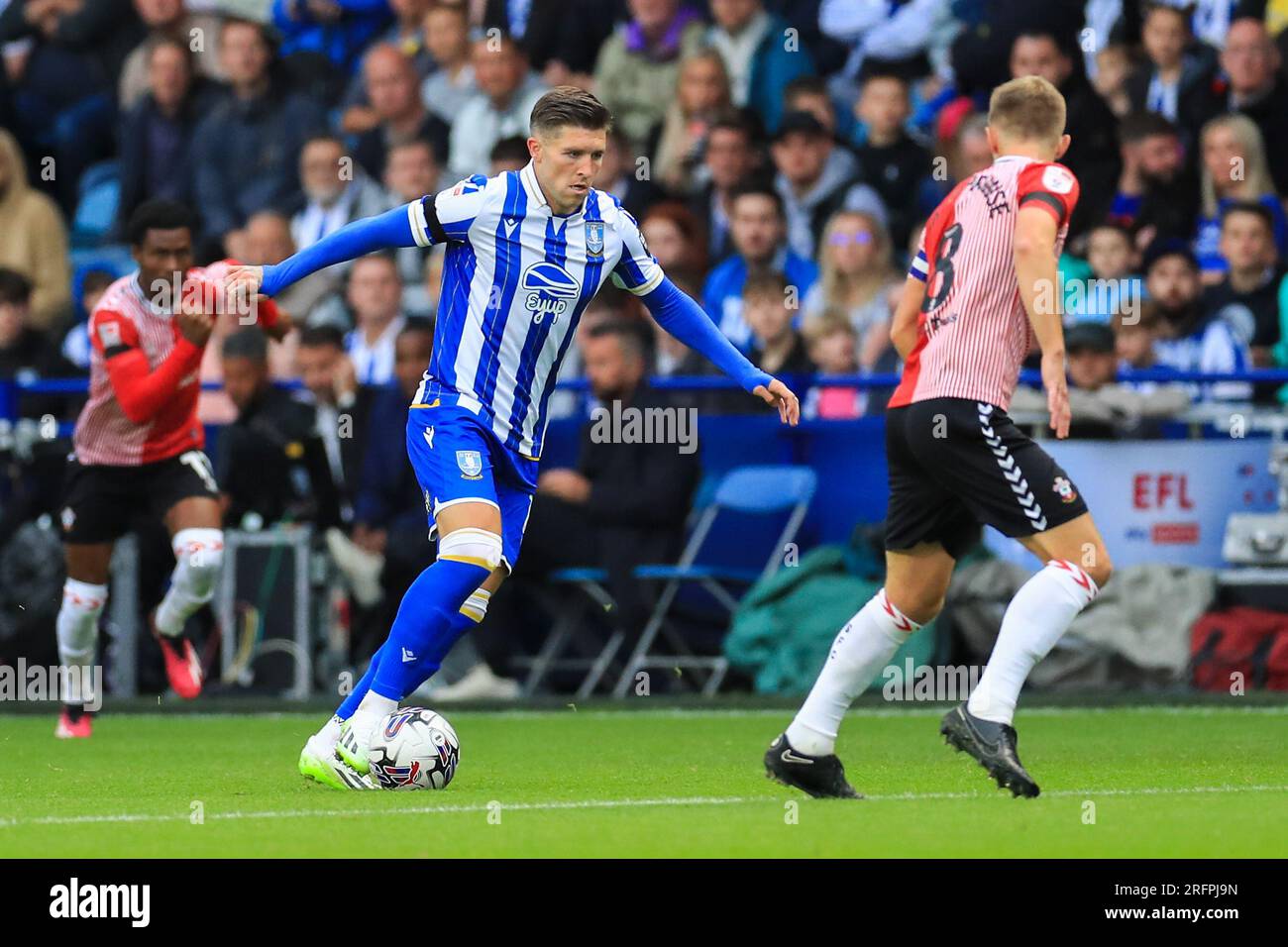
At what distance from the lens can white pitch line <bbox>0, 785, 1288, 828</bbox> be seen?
25.1ft

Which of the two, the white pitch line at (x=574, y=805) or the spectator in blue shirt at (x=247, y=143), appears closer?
the white pitch line at (x=574, y=805)

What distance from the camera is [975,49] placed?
54.4 feet

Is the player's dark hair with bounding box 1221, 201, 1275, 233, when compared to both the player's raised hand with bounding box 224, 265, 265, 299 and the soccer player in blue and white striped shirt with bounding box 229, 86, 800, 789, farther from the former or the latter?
Result: the player's raised hand with bounding box 224, 265, 265, 299

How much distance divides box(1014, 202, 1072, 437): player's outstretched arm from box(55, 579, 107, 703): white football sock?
609 cm

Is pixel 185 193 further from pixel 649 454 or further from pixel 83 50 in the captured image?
pixel 649 454

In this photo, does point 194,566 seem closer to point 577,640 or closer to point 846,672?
point 577,640

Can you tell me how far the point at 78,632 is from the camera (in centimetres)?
1247

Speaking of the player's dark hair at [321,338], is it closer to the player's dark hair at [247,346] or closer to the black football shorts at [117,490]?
the player's dark hair at [247,346]

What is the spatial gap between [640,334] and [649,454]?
2.66 feet

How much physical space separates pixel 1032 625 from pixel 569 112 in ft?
7.82

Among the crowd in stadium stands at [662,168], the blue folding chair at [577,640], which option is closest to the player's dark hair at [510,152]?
the crowd in stadium stands at [662,168]

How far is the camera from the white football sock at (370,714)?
27.6 ft

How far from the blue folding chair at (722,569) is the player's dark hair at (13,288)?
5.31m
